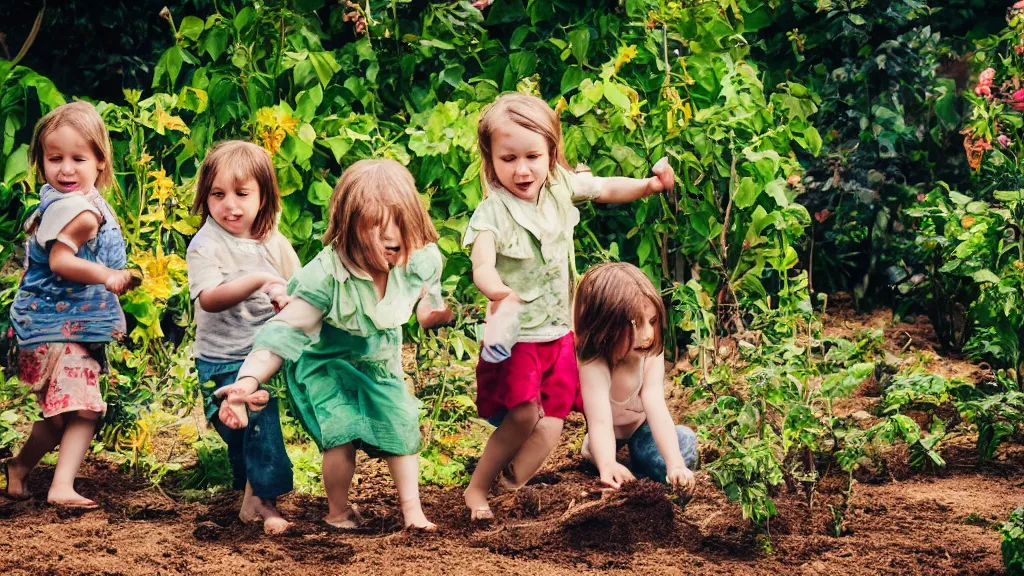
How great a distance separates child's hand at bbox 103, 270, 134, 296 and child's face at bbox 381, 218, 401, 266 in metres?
0.89

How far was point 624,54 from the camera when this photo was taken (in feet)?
16.9

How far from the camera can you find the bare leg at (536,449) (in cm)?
419

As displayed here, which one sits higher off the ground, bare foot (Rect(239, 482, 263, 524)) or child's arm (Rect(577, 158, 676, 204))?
child's arm (Rect(577, 158, 676, 204))

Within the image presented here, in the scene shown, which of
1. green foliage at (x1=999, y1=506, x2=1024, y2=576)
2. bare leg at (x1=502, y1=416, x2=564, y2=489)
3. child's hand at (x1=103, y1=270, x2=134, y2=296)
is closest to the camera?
green foliage at (x1=999, y1=506, x2=1024, y2=576)

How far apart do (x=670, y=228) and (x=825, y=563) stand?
2.06 m

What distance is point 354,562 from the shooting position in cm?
364

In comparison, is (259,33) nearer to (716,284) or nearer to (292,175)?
(292,175)

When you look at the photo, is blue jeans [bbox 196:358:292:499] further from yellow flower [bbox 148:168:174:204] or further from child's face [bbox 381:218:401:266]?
yellow flower [bbox 148:168:174:204]

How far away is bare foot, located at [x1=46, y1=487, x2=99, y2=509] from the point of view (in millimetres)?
4250

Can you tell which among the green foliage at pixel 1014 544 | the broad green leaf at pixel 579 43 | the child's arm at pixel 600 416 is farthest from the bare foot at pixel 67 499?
the green foliage at pixel 1014 544

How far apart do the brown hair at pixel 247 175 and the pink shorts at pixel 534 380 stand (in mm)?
886

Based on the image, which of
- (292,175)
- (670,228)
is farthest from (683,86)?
(292,175)

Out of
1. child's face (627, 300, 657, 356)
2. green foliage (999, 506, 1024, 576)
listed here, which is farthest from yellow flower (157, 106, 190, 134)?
green foliage (999, 506, 1024, 576)

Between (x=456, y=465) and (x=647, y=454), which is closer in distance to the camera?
(x=647, y=454)
